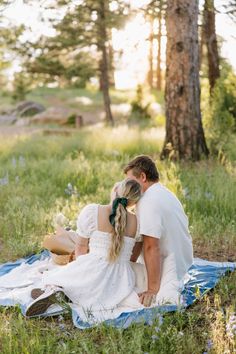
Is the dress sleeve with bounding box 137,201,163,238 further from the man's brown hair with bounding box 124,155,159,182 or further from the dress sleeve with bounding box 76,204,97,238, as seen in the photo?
the dress sleeve with bounding box 76,204,97,238

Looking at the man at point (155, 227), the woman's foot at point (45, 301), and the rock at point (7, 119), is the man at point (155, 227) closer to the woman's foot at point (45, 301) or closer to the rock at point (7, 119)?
the woman's foot at point (45, 301)

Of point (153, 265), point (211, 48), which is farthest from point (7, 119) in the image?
point (153, 265)

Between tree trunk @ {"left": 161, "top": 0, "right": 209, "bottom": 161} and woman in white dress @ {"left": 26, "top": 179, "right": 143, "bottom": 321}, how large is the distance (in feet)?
16.7

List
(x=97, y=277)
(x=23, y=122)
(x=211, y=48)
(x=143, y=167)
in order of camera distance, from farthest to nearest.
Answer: (x=23, y=122), (x=211, y=48), (x=143, y=167), (x=97, y=277)

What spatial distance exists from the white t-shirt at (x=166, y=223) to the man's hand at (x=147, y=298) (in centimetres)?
39

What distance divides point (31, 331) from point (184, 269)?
58.9 inches

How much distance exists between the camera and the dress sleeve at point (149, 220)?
14.4ft

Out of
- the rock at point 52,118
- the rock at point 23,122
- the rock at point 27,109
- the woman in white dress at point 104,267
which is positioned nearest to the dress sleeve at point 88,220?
the woman in white dress at point 104,267

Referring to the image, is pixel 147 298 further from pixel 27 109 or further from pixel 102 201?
pixel 27 109

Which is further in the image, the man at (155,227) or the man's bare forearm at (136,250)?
the man's bare forearm at (136,250)

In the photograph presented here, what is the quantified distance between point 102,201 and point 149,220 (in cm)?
323

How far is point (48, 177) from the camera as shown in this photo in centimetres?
955

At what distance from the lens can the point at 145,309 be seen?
13.8 ft

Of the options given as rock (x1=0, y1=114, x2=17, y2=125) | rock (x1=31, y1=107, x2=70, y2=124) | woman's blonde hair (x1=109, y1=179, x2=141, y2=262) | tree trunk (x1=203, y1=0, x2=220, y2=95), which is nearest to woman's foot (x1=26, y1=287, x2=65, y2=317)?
woman's blonde hair (x1=109, y1=179, x2=141, y2=262)
